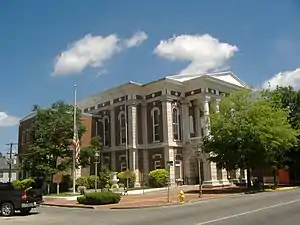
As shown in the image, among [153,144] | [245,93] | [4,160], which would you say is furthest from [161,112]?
[4,160]

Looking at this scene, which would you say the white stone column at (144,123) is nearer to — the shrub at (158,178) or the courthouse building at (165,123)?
the courthouse building at (165,123)

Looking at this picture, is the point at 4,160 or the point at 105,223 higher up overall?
the point at 4,160

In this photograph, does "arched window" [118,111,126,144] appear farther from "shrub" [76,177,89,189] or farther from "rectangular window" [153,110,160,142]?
"shrub" [76,177,89,189]

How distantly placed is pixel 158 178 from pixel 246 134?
1179cm

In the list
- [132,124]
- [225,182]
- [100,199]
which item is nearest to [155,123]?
[132,124]

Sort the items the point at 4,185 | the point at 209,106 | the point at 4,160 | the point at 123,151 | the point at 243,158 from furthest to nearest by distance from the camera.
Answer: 1. the point at 4,160
2. the point at 123,151
3. the point at 209,106
4. the point at 243,158
5. the point at 4,185

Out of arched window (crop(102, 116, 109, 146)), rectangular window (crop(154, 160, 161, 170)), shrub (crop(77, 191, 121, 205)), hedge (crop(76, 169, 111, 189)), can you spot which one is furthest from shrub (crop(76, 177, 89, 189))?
shrub (crop(77, 191, 121, 205))

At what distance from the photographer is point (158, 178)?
42000 mm

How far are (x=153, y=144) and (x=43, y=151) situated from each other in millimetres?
12424

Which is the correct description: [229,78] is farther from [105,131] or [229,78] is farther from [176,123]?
[105,131]

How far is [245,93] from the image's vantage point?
37.2m

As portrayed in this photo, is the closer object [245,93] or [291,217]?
[291,217]

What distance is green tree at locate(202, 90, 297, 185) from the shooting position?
3409 centimetres

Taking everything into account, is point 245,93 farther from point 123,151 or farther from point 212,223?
point 212,223
